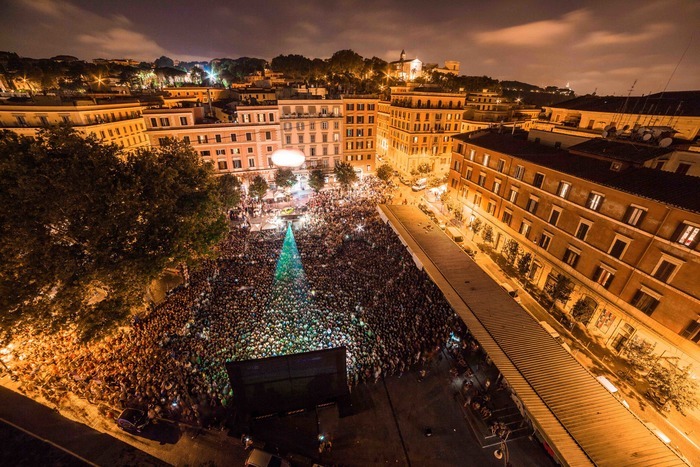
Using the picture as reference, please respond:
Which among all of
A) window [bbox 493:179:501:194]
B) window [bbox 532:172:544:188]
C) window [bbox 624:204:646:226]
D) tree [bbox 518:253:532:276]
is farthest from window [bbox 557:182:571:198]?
window [bbox 493:179:501:194]

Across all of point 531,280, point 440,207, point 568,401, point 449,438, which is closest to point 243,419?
point 449,438

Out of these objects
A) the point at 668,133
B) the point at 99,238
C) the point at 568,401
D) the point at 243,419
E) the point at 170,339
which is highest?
the point at 668,133

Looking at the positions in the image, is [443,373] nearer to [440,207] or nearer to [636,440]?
[636,440]

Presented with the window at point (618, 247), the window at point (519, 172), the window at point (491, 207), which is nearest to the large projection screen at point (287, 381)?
the window at point (618, 247)

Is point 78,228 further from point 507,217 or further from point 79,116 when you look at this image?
point 79,116

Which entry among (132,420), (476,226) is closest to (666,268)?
(476,226)

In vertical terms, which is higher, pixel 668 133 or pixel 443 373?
pixel 668 133

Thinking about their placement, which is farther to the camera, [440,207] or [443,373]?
[440,207]

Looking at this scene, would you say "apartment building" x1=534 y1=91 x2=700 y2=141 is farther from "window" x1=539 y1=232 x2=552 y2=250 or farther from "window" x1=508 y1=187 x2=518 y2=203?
"window" x1=539 y1=232 x2=552 y2=250
